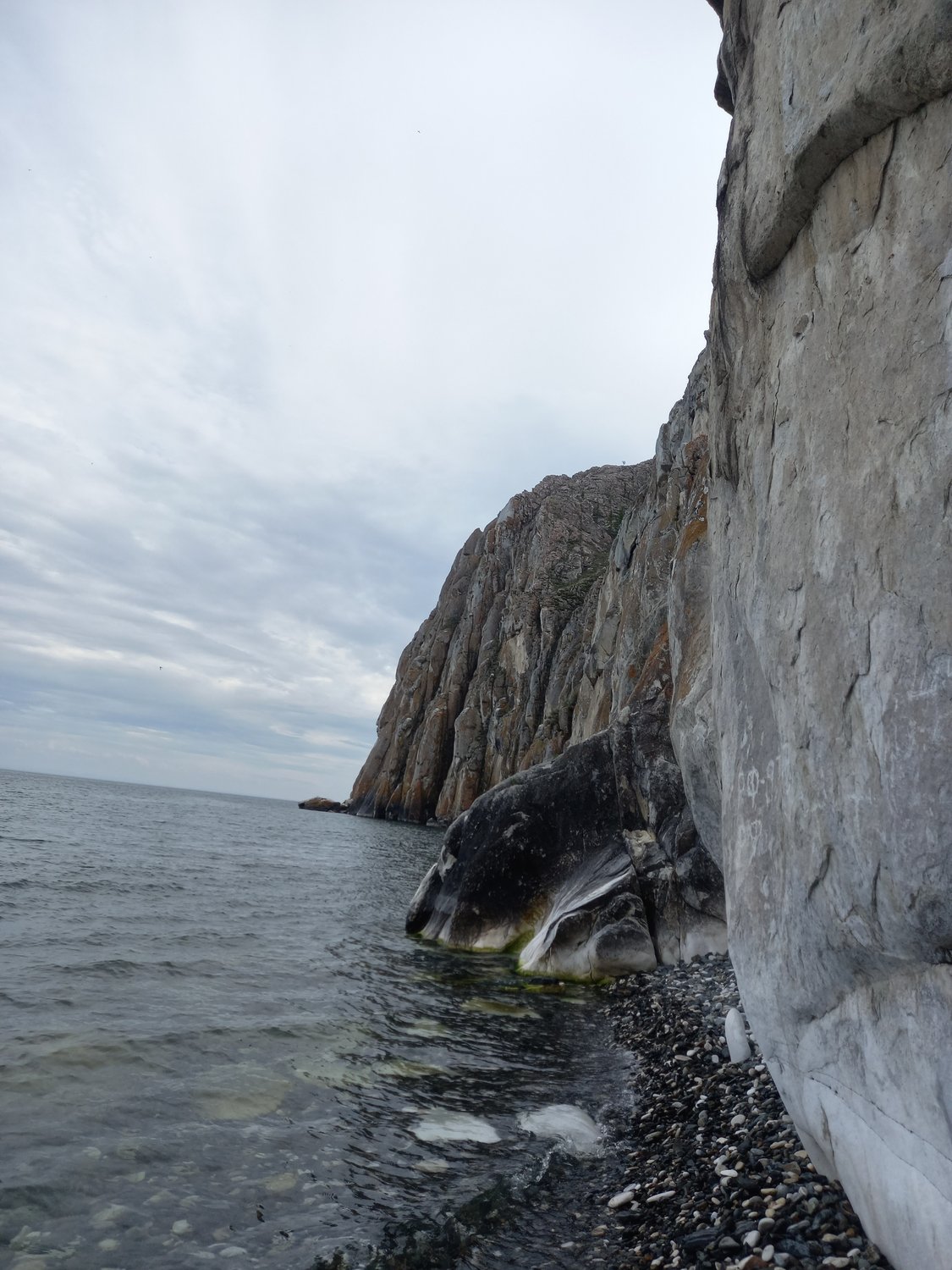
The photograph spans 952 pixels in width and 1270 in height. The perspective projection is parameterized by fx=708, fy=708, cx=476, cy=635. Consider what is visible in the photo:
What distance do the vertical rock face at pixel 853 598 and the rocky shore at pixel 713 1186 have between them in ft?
1.10

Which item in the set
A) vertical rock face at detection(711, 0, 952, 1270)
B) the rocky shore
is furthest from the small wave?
vertical rock face at detection(711, 0, 952, 1270)

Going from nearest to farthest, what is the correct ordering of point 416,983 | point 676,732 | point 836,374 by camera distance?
1. point 836,374
2. point 676,732
3. point 416,983

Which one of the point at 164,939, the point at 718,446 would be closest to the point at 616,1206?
the point at 718,446

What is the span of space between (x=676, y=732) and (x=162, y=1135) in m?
10.7

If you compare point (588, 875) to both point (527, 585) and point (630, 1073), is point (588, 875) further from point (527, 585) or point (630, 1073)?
point (527, 585)

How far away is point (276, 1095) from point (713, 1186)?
5711 millimetres

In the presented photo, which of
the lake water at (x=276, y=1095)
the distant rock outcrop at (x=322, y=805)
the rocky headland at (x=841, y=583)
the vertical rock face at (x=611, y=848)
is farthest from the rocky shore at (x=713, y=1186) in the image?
the distant rock outcrop at (x=322, y=805)

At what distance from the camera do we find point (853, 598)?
487 cm

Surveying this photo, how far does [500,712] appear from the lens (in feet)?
263

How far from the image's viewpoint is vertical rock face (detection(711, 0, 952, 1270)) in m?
4.16

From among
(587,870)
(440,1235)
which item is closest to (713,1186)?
(440,1235)

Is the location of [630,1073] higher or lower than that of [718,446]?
lower

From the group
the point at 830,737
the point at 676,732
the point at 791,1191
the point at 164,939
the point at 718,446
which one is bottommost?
the point at 164,939

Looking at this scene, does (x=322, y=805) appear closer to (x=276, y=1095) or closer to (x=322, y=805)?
(x=322, y=805)
